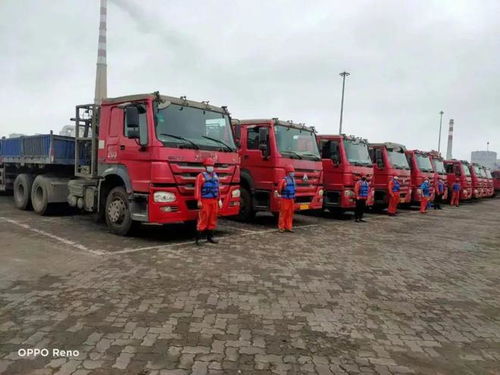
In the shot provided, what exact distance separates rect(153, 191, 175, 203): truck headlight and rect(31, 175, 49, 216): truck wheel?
465 centimetres

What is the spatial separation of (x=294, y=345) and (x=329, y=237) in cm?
607

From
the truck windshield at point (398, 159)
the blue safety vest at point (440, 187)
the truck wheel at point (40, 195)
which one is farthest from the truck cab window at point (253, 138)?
the blue safety vest at point (440, 187)

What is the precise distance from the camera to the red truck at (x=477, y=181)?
2456 cm

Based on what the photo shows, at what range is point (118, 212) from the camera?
8.68 metres

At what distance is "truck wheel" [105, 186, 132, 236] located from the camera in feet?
27.9

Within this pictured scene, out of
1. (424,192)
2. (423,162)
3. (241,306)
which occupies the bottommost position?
(241,306)

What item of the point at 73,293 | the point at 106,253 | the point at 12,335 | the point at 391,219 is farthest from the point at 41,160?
the point at 391,219

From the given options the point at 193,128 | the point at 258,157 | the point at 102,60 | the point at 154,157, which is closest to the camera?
the point at 154,157

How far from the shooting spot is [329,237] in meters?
9.68

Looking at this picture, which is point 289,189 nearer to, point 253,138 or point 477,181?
point 253,138

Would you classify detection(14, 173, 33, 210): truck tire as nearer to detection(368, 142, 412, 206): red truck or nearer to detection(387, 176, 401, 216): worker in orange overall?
detection(368, 142, 412, 206): red truck

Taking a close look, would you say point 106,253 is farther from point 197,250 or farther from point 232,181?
point 232,181

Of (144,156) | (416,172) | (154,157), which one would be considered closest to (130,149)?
(144,156)

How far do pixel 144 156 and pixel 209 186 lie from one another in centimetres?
128
